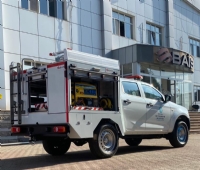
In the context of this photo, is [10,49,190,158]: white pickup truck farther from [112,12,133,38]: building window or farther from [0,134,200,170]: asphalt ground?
[112,12,133,38]: building window

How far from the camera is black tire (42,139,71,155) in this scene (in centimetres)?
939

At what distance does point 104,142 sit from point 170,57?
16.0m

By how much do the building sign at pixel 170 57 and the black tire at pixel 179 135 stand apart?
11828mm

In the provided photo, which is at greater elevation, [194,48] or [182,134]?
[194,48]

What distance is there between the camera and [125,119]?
913 cm

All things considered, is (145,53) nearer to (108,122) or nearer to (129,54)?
(129,54)

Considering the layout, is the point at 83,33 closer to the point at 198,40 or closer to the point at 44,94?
the point at 44,94

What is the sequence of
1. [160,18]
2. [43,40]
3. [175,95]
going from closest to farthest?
[43,40] < [175,95] < [160,18]

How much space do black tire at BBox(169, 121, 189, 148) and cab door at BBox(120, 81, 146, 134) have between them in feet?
5.37

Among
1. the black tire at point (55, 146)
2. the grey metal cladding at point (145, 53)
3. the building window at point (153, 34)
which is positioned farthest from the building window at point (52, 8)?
the black tire at point (55, 146)

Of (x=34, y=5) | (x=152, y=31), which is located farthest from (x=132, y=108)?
(x=152, y=31)

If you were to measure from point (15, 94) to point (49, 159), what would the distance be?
6.55 ft

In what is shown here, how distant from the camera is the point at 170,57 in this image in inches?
915

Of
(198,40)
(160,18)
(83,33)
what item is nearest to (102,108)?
(83,33)
